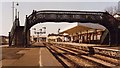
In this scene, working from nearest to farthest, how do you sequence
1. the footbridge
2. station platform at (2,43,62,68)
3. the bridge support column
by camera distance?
station platform at (2,43,62,68), the footbridge, the bridge support column

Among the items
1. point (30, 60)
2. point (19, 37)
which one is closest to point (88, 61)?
point (30, 60)

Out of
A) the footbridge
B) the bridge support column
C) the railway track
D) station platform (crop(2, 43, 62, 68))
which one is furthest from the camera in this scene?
the bridge support column

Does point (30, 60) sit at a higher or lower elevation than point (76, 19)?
lower

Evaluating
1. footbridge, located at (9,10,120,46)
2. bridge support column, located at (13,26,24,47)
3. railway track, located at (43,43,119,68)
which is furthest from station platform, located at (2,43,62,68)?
bridge support column, located at (13,26,24,47)

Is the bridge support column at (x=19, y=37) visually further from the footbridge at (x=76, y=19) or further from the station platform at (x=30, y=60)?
the station platform at (x=30, y=60)

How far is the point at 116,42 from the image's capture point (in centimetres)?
4781

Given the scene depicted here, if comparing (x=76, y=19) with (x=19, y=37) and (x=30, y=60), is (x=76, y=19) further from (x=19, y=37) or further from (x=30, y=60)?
(x=30, y=60)

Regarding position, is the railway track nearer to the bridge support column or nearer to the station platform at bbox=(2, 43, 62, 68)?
the station platform at bbox=(2, 43, 62, 68)

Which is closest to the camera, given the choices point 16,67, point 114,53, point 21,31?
Result: point 16,67

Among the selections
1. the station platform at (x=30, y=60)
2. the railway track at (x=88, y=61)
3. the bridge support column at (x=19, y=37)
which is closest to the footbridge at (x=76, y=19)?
the bridge support column at (x=19, y=37)

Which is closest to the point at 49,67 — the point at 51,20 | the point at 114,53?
the point at 114,53

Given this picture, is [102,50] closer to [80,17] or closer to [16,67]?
[16,67]

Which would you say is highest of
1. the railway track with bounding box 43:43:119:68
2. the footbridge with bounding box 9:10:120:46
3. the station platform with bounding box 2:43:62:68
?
the footbridge with bounding box 9:10:120:46

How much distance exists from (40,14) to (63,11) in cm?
419
